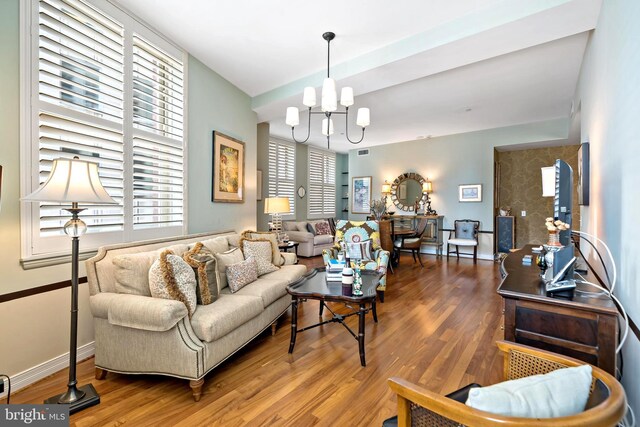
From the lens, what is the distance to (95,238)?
2.41m

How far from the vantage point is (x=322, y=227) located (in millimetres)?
7574

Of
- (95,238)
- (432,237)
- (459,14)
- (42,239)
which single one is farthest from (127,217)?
(432,237)

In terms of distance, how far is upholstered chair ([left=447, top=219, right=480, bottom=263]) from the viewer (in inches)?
248

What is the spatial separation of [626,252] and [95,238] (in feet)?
11.4

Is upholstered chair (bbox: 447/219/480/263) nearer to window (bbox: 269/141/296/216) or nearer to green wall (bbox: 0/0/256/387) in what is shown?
window (bbox: 269/141/296/216)

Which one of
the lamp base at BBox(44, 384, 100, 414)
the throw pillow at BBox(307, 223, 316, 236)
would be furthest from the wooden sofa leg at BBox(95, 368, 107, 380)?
the throw pillow at BBox(307, 223, 316, 236)

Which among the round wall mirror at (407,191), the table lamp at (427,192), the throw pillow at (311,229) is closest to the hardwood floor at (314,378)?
the throw pillow at (311,229)

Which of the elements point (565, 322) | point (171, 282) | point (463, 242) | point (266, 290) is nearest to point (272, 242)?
point (266, 290)

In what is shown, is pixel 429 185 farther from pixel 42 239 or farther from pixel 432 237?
pixel 42 239

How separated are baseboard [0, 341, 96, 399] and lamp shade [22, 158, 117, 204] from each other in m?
1.29

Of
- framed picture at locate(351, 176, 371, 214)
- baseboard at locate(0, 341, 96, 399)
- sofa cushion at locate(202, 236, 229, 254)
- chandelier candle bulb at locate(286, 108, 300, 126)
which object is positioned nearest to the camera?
baseboard at locate(0, 341, 96, 399)

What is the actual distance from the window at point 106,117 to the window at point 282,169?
409 cm

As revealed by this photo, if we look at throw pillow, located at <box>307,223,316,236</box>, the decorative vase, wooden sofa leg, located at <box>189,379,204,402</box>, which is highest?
the decorative vase

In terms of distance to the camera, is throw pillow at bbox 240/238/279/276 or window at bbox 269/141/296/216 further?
window at bbox 269/141/296/216
